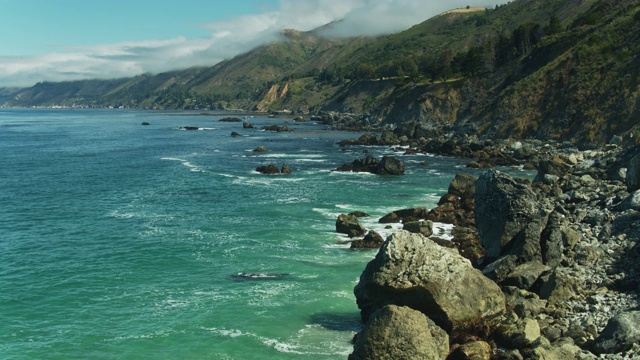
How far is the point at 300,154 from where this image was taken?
112 m

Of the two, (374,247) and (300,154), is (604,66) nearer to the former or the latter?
(300,154)

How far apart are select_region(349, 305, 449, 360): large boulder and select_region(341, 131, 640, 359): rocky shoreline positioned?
0.13 ft

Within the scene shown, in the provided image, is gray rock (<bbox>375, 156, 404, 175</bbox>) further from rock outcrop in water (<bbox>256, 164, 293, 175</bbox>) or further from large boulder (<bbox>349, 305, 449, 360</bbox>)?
large boulder (<bbox>349, 305, 449, 360</bbox>)

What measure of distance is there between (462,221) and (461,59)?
131479 millimetres

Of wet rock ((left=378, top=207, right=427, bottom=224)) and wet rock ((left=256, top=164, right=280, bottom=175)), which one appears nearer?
wet rock ((left=378, top=207, right=427, bottom=224))

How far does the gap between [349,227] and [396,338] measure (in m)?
25.7

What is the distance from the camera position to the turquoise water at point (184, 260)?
27.6 metres

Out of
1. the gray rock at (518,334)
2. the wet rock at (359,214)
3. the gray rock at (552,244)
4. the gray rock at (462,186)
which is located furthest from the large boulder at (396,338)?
the gray rock at (462,186)

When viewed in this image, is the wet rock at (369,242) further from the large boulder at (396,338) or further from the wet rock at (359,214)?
the large boulder at (396,338)

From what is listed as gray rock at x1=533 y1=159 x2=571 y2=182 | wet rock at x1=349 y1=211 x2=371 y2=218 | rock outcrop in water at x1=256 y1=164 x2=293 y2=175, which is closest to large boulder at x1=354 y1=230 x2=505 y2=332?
wet rock at x1=349 y1=211 x2=371 y2=218

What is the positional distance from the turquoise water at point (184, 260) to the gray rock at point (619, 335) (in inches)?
438

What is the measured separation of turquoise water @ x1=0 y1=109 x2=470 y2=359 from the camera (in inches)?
1087

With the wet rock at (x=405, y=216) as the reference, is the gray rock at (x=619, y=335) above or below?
above

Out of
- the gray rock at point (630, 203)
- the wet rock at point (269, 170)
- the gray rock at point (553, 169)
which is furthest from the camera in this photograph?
the wet rock at point (269, 170)
